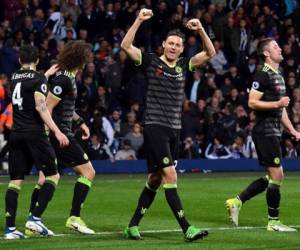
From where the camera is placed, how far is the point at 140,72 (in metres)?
29.7

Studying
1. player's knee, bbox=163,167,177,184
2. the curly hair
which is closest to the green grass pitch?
player's knee, bbox=163,167,177,184

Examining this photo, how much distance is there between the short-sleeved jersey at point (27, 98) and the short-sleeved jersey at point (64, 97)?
602mm

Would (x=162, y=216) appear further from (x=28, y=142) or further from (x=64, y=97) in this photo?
(x=28, y=142)

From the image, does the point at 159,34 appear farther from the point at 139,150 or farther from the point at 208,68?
the point at 139,150

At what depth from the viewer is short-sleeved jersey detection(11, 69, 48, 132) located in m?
13.0

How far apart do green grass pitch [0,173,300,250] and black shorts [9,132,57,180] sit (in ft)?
2.80

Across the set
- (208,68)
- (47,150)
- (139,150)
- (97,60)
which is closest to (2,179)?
(139,150)

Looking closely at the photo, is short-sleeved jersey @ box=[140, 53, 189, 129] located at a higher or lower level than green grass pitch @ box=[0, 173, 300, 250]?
higher

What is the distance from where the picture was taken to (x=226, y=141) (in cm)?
2864

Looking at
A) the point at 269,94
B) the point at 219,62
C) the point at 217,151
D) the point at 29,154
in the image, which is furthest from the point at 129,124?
the point at 29,154

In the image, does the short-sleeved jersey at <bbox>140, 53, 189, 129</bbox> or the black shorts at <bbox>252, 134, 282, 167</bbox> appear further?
the black shorts at <bbox>252, 134, 282, 167</bbox>

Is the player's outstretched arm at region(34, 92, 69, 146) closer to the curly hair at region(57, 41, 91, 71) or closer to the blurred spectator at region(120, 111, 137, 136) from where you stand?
the curly hair at region(57, 41, 91, 71)

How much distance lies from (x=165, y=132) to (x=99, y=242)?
153cm

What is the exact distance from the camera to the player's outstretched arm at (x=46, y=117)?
12688mm
